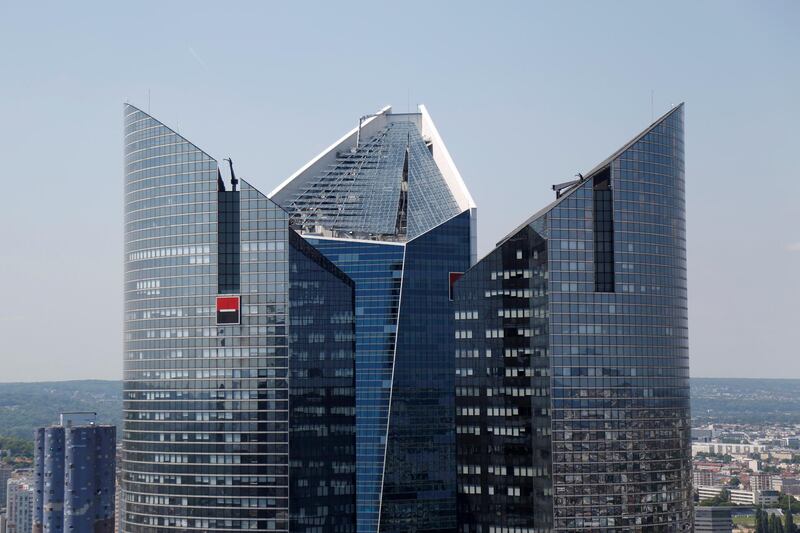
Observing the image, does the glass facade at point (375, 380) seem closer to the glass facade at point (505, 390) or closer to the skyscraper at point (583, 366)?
the glass facade at point (505, 390)

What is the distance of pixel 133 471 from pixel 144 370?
1542 cm

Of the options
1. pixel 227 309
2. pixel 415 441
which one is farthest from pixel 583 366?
pixel 227 309

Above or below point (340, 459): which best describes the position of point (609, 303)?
above

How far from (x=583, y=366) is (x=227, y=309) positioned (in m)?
53.0

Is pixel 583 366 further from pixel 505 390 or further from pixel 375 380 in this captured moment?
pixel 375 380

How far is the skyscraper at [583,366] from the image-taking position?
178 meters

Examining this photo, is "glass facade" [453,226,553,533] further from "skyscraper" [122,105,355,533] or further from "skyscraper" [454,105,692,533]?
"skyscraper" [122,105,355,533]

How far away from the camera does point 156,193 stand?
191125 millimetres

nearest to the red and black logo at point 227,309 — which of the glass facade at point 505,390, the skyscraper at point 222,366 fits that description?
the skyscraper at point 222,366

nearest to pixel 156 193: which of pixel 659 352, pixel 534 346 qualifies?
pixel 534 346

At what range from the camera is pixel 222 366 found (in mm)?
183625

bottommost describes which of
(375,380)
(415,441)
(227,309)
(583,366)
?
(415,441)

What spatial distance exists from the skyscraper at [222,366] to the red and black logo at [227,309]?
15 cm

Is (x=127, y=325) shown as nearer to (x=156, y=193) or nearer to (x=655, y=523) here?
(x=156, y=193)
